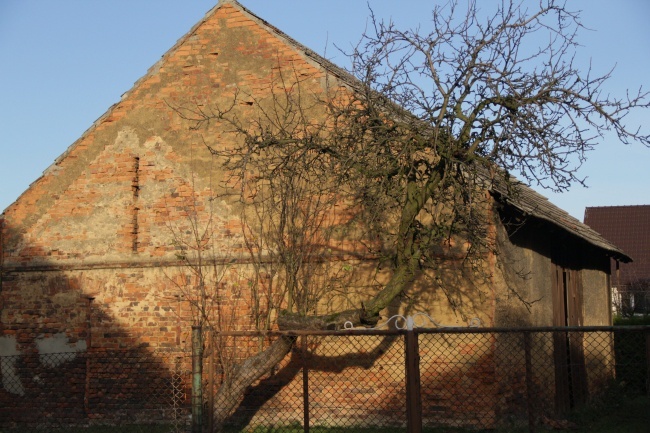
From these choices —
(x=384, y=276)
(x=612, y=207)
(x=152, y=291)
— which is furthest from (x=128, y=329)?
(x=612, y=207)

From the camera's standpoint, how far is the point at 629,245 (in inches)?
1412

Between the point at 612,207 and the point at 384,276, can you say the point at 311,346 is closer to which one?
the point at 384,276

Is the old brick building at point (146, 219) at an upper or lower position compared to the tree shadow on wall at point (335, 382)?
upper

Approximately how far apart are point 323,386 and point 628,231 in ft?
94.6

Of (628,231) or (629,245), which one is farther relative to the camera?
(628,231)

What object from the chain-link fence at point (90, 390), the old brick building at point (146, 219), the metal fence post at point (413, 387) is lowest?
the chain-link fence at point (90, 390)

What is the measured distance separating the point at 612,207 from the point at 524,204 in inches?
1137

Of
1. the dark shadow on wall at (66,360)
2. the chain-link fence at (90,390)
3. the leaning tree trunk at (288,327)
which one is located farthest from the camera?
the dark shadow on wall at (66,360)

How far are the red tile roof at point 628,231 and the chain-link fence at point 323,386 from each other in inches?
901

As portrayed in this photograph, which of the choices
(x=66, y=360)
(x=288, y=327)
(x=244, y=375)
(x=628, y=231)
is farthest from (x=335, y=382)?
(x=628, y=231)

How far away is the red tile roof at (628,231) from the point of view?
3488cm

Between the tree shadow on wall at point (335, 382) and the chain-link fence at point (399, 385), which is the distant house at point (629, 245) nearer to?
the chain-link fence at point (399, 385)

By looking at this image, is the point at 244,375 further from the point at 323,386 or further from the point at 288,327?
the point at 323,386

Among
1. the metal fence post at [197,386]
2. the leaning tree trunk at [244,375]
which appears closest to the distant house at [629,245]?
the leaning tree trunk at [244,375]
